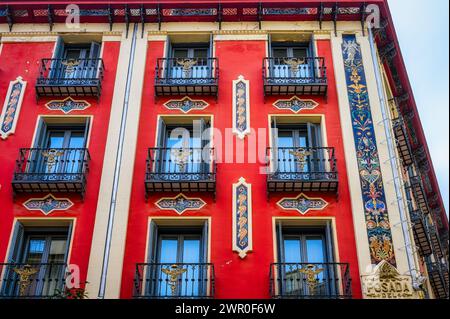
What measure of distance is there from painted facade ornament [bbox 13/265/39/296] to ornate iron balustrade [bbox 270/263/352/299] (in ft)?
18.8

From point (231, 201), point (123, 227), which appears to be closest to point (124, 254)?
point (123, 227)

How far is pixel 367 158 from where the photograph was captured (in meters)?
17.7

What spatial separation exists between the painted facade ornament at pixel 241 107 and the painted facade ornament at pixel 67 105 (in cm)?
430

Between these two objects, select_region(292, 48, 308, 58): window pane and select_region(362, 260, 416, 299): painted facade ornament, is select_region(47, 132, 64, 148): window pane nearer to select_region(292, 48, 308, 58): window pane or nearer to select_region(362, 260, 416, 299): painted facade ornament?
select_region(292, 48, 308, 58): window pane

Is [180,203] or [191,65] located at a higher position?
[191,65]

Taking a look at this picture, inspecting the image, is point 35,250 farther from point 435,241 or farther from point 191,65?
point 435,241

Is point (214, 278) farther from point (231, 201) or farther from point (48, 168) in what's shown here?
point (48, 168)

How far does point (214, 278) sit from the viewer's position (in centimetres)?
1557

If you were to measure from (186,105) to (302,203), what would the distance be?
15.5 ft

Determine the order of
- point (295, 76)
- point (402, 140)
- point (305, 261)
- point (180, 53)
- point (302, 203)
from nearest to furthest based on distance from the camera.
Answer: point (305, 261)
point (302, 203)
point (295, 76)
point (402, 140)
point (180, 53)

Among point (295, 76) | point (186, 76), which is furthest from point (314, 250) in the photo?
point (186, 76)

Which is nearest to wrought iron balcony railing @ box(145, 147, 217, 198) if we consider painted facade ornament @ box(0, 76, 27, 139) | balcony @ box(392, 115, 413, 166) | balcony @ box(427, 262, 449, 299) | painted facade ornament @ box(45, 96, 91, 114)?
painted facade ornament @ box(45, 96, 91, 114)
